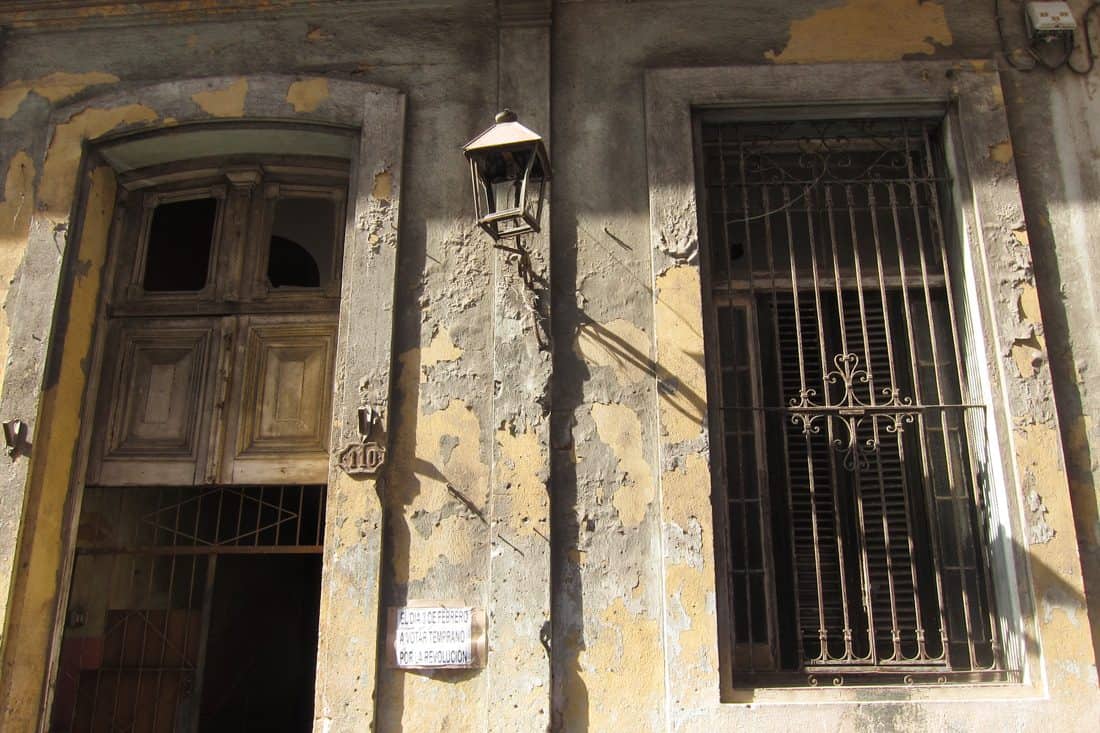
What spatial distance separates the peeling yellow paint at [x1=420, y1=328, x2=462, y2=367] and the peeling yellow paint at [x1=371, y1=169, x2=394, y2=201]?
0.75 metres

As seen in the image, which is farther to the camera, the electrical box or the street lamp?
the electrical box

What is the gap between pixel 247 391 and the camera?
177 inches

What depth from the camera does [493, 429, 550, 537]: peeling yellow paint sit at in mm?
3711

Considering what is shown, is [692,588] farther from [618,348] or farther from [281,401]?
[281,401]

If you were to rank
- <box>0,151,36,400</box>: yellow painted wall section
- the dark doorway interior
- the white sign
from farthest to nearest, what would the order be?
the dark doorway interior → <box>0,151,36,400</box>: yellow painted wall section → the white sign

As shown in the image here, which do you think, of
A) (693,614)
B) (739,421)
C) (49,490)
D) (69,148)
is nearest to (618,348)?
(739,421)

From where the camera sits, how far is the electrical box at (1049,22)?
14.0 feet

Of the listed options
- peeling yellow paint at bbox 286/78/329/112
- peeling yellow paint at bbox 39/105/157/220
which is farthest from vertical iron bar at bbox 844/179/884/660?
peeling yellow paint at bbox 39/105/157/220

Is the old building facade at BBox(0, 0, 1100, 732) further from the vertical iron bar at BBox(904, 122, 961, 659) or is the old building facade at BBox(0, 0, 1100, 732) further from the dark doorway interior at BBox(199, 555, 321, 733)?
the dark doorway interior at BBox(199, 555, 321, 733)

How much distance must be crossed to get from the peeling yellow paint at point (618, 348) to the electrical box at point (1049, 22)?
8.12 feet

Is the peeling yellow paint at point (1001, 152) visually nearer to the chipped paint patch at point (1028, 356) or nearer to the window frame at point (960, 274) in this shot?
the window frame at point (960, 274)

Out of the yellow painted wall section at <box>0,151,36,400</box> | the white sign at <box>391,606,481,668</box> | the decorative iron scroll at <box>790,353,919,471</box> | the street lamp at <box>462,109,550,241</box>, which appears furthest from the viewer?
the yellow painted wall section at <box>0,151,36,400</box>

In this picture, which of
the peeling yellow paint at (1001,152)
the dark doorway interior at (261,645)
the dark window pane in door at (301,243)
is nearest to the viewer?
the peeling yellow paint at (1001,152)

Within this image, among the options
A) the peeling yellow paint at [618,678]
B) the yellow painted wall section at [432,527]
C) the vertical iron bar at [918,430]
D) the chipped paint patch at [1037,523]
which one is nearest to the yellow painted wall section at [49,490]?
the yellow painted wall section at [432,527]
